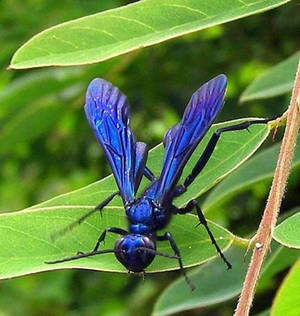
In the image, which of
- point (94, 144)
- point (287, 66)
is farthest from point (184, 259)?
point (94, 144)

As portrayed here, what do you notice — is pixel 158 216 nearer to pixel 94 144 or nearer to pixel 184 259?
pixel 184 259

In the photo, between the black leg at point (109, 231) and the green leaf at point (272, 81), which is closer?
the black leg at point (109, 231)

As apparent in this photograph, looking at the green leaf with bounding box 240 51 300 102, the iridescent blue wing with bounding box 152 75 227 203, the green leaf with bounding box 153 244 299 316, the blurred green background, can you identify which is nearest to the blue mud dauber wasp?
the iridescent blue wing with bounding box 152 75 227 203

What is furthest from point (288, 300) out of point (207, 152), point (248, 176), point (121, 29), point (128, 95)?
point (128, 95)

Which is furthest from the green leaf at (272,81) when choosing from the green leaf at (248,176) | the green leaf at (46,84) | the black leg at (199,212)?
Answer: the green leaf at (46,84)

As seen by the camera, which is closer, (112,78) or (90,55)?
(90,55)

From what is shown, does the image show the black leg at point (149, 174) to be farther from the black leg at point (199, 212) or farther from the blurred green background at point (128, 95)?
the blurred green background at point (128, 95)

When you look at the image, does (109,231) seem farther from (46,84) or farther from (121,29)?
(46,84)
